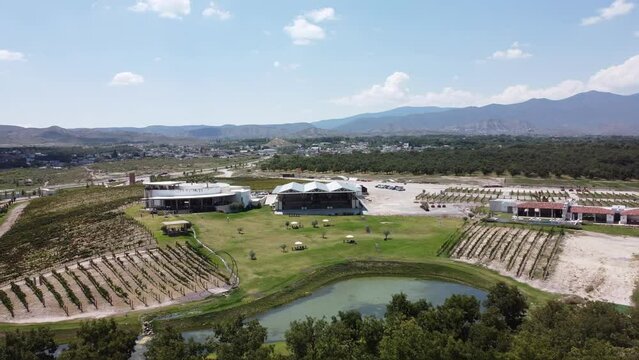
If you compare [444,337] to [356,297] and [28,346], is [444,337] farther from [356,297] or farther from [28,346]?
[28,346]

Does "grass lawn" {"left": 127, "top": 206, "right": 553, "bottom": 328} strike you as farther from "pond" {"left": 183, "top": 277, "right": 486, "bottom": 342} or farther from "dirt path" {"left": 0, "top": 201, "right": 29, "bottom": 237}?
"dirt path" {"left": 0, "top": 201, "right": 29, "bottom": 237}

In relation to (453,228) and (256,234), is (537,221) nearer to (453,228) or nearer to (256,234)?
(453,228)

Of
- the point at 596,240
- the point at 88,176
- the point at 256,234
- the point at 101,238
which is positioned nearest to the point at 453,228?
the point at 596,240

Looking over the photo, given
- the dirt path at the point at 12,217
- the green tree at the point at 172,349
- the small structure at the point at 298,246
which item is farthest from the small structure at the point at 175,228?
the green tree at the point at 172,349

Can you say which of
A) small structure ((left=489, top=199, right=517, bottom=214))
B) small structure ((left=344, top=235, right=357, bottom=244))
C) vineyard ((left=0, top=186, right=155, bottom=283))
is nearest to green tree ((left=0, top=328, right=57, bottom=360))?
vineyard ((left=0, top=186, right=155, bottom=283))

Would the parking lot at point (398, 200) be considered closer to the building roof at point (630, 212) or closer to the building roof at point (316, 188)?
the building roof at point (316, 188)

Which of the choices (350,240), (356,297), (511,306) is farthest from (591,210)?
(511,306)
